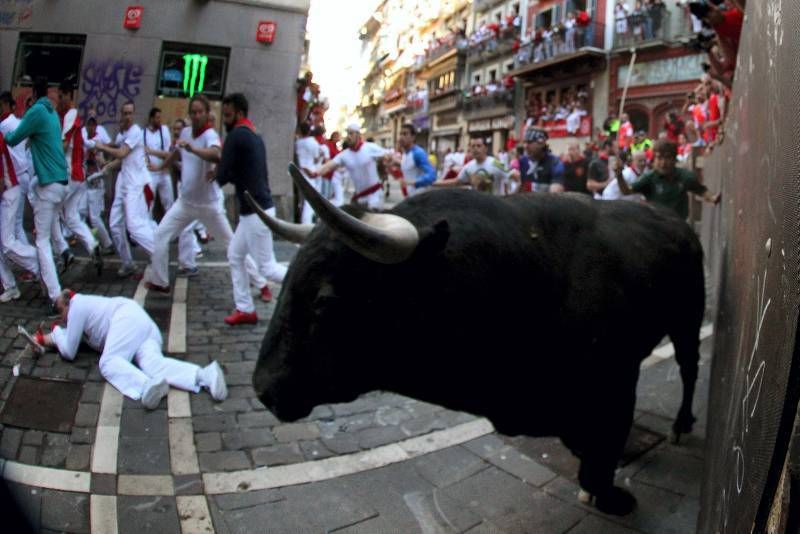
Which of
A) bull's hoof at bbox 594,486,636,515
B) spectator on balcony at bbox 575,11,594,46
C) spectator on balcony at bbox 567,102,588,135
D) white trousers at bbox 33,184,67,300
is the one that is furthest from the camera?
spectator on balcony at bbox 575,11,594,46

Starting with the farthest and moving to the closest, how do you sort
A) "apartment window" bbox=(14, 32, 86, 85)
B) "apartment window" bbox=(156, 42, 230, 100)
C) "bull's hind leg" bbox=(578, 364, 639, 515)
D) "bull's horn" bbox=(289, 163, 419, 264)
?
"apartment window" bbox=(156, 42, 230, 100) < "apartment window" bbox=(14, 32, 86, 85) < "bull's hind leg" bbox=(578, 364, 639, 515) < "bull's horn" bbox=(289, 163, 419, 264)

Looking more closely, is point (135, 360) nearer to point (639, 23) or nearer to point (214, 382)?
point (214, 382)

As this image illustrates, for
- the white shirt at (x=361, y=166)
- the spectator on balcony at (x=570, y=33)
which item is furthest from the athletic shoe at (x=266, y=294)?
the spectator on balcony at (x=570, y=33)

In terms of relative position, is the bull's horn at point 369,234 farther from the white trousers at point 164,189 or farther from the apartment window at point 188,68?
the white trousers at point 164,189

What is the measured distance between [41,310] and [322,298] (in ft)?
11.5

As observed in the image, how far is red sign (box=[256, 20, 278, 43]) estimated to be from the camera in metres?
4.64

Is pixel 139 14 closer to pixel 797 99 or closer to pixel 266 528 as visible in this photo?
pixel 266 528

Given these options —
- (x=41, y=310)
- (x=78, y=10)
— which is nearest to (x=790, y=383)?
(x=78, y=10)

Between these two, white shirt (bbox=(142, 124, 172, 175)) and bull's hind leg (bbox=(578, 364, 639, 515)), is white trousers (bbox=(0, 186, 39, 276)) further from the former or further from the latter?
bull's hind leg (bbox=(578, 364, 639, 515))

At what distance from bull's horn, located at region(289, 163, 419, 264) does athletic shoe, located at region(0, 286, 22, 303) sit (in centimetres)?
369

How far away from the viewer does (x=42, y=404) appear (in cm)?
360

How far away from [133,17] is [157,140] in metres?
2.83

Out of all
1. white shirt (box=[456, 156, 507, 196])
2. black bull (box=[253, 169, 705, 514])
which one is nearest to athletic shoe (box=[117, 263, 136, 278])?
white shirt (box=[456, 156, 507, 196])

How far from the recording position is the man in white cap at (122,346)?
4.14 m
